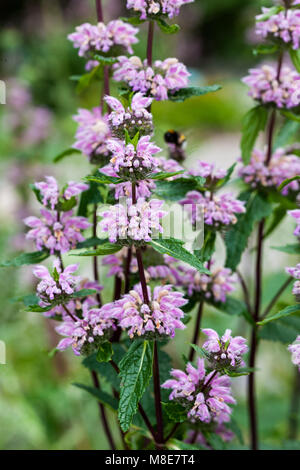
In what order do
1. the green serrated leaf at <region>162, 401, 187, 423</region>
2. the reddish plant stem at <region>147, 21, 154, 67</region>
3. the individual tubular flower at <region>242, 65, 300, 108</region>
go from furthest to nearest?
the individual tubular flower at <region>242, 65, 300, 108</region> < the reddish plant stem at <region>147, 21, 154, 67</region> < the green serrated leaf at <region>162, 401, 187, 423</region>

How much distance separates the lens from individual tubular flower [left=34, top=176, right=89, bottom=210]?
0.94 meters

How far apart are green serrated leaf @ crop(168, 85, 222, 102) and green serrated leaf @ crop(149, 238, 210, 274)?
0.31 meters

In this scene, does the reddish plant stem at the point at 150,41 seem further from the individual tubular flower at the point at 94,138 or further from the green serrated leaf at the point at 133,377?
the green serrated leaf at the point at 133,377

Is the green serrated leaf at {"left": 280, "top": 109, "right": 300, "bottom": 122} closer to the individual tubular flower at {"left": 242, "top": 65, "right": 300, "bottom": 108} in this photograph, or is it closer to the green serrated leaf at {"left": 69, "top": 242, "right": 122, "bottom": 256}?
the individual tubular flower at {"left": 242, "top": 65, "right": 300, "bottom": 108}

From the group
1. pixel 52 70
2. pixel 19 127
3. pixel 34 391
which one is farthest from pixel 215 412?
pixel 52 70

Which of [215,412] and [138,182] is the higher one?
[138,182]

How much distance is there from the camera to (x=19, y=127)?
2.61m

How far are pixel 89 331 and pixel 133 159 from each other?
0.28 m

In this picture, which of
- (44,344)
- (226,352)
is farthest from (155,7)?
(44,344)

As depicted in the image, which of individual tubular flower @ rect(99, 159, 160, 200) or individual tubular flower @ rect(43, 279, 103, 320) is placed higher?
individual tubular flower @ rect(99, 159, 160, 200)

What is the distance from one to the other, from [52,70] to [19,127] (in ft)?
7.72

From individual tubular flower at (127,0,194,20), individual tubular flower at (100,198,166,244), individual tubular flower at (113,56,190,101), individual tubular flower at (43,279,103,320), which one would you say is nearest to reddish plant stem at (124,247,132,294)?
individual tubular flower at (43,279,103,320)

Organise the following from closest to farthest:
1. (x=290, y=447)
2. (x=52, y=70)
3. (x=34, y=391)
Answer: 1. (x=290, y=447)
2. (x=34, y=391)
3. (x=52, y=70)
